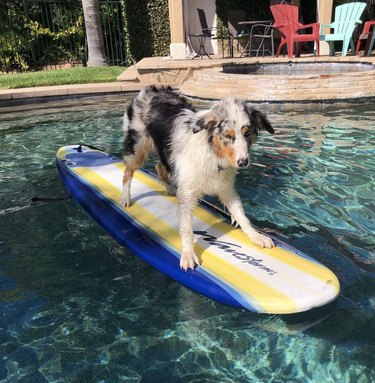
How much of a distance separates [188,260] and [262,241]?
683 mm

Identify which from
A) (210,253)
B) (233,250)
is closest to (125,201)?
(210,253)

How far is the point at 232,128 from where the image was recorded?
9.95 ft

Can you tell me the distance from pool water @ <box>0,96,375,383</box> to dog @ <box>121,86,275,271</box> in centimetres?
58

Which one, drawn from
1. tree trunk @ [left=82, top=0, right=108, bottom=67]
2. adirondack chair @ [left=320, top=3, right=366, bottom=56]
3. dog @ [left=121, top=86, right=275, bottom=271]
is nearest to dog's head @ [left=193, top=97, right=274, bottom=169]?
dog @ [left=121, top=86, right=275, bottom=271]

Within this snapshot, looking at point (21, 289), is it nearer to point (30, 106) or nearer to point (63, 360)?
point (63, 360)

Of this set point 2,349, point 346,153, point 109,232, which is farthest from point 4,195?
point 346,153

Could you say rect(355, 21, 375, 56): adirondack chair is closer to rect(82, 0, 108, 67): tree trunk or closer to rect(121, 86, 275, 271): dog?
rect(82, 0, 108, 67): tree trunk

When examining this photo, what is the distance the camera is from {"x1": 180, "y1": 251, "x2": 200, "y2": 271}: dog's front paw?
342 cm

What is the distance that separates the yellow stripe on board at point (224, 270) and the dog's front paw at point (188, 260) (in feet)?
0.23

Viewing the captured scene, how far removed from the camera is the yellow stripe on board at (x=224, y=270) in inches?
114

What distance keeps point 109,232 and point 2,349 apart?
1.65 meters

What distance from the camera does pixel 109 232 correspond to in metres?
4.32

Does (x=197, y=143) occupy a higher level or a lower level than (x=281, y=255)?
higher

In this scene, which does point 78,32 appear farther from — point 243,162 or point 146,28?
point 243,162
